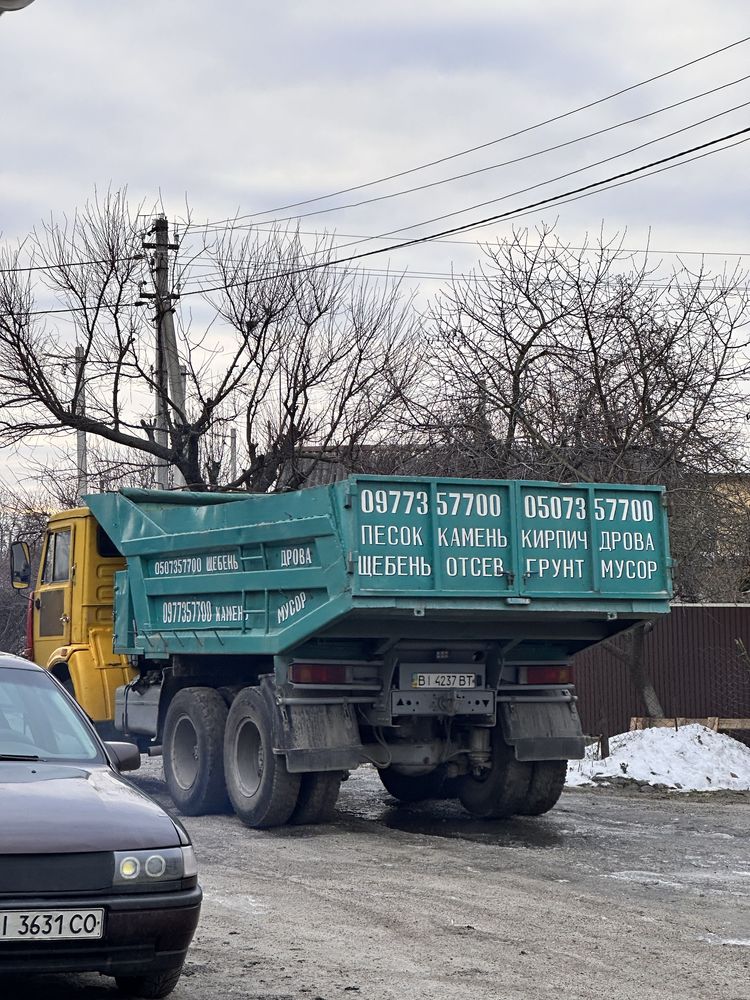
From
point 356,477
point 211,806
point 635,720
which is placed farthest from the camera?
point 635,720

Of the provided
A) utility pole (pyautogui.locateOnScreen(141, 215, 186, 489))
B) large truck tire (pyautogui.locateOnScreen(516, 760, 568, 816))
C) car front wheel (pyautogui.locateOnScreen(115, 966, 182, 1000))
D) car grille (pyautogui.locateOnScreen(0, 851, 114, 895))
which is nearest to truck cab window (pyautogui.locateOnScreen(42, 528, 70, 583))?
large truck tire (pyautogui.locateOnScreen(516, 760, 568, 816))

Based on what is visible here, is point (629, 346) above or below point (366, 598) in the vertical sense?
above

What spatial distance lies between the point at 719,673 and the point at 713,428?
2988 mm

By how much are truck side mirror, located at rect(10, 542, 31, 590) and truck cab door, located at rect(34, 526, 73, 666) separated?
163mm

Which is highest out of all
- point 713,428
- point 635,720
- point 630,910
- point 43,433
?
point 43,433

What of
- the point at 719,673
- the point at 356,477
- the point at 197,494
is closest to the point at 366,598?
the point at 356,477

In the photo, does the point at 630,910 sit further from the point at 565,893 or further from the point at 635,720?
the point at 635,720

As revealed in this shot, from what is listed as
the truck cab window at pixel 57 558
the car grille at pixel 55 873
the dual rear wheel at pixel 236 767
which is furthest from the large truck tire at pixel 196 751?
the car grille at pixel 55 873

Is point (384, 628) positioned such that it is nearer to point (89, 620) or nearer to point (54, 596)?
point (89, 620)

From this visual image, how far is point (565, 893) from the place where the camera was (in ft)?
26.3

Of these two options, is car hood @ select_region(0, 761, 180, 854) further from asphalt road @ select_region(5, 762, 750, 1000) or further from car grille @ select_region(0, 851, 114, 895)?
asphalt road @ select_region(5, 762, 750, 1000)

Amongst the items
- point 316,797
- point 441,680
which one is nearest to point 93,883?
point 316,797

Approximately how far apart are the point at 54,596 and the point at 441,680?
514cm

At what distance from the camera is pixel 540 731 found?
1111cm
